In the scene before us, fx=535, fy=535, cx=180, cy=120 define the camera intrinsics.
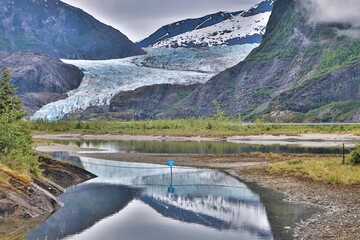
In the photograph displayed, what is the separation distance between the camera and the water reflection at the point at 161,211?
21781 millimetres

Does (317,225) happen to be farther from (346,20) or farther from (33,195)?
(346,20)

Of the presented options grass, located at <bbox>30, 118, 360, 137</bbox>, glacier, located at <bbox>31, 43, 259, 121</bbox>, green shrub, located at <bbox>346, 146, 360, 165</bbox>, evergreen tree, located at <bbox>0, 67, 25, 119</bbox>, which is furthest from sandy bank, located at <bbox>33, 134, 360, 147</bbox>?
evergreen tree, located at <bbox>0, 67, 25, 119</bbox>

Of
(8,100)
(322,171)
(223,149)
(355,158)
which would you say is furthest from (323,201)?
(223,149)

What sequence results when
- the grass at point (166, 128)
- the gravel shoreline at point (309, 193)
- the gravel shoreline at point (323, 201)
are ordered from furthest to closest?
the grass at point (166, 128) < the gravel shoreline at point (309, 193) < the gravel shoreline at point (323, 201)

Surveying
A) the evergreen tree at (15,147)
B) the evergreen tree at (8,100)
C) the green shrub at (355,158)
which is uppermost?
the evergreen tree at (8,100)

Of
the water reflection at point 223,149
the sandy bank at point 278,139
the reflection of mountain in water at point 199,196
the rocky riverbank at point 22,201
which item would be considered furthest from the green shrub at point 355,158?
the sandy bank at point 278,139

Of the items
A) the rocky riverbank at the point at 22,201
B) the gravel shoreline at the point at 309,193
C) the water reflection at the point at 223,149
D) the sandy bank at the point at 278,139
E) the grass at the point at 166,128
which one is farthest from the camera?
the grass at the point at 166,128

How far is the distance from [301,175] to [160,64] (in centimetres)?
14383

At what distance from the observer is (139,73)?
159 meters

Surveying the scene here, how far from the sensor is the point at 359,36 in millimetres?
190625

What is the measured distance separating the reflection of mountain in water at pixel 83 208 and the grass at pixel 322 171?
12.0m

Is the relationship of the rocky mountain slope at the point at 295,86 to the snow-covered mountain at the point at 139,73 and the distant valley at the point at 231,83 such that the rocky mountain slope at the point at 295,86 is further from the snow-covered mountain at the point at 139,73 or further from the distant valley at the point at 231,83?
the snow-covered mountain at the point at 139,73

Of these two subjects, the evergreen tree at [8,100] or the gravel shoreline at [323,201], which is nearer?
the gravel shoreline at [323,201]

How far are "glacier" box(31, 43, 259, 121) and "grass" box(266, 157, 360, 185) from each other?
104 metres
